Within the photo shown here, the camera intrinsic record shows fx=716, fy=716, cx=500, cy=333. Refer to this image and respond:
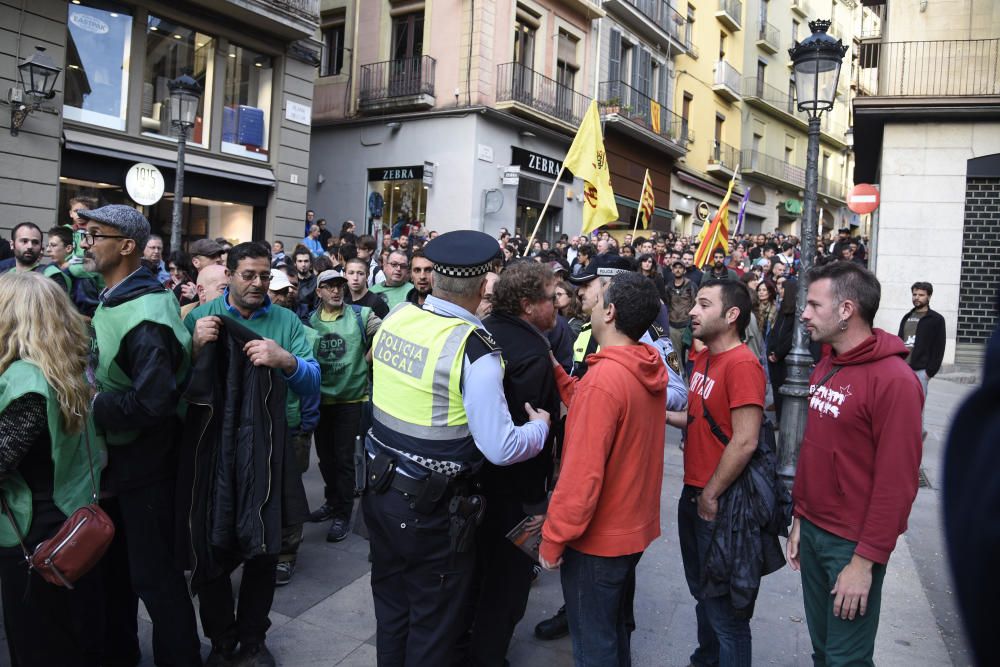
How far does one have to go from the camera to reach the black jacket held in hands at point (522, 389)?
327 cm

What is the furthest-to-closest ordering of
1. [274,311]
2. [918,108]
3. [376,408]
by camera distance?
1. [918,108]
2. [274,311]
3. [376,408]

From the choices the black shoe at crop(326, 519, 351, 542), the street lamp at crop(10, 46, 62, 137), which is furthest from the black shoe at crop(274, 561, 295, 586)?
the street lamp at crop(10, 46, 62, 137)

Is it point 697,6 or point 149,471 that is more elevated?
point 697,6

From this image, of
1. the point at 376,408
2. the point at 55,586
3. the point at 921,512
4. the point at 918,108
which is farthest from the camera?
the point at 918,108

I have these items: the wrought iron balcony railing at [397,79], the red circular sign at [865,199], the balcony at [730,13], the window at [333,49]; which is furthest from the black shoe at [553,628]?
the balcony at [730,13]

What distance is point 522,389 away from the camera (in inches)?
129

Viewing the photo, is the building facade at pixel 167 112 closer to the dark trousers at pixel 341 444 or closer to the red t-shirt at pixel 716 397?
the dark trousers at pixel 341 444

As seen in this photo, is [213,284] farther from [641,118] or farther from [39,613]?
[641,118]

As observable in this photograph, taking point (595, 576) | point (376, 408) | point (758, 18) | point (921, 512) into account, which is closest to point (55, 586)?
point (376, 408)

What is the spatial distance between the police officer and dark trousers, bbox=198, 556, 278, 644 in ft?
2.77

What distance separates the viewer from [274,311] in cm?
391

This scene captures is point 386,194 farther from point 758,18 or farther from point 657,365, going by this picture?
point 758,18

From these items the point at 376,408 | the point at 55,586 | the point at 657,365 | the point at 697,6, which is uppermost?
the point at 697,6

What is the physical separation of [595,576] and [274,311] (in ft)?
7.30
